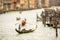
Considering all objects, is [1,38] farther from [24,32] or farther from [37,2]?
[37,2]

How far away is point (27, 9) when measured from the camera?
141 ft

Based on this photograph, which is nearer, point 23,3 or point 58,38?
point 58,38

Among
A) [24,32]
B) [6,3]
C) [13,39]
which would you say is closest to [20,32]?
[24,32]

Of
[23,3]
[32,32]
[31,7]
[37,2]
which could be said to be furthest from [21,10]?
[32,32]

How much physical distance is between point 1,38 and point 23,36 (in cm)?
166

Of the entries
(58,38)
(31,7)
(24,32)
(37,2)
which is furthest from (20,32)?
(37,2)

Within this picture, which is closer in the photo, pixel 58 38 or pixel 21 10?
pixel 58 38

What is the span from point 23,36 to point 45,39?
195cm

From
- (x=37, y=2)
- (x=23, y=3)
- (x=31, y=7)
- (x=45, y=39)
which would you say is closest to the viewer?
(x=45, y=39)

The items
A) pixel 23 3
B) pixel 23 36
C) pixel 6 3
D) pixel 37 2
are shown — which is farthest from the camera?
pixel 37 2

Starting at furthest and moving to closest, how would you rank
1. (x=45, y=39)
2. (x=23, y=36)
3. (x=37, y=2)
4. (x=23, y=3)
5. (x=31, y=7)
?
1. (x=37, y=2)
2. (x=31, y=7)
3. (x=23, y=3)
4. (x=23, y=36)
5. (x=45, y=39)

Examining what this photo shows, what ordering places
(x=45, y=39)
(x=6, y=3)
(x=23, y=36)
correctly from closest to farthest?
(x=45, y=39) < (x=23, y=36) < (x=6, y=3)

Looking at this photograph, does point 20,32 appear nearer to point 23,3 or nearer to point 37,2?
point 23,3

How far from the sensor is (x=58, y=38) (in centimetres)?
1368
